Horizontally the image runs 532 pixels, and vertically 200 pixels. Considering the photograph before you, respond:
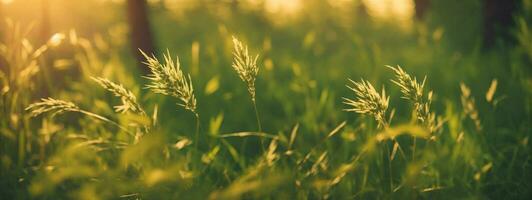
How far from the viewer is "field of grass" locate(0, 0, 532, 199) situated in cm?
126

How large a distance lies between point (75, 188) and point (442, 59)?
9.79ft

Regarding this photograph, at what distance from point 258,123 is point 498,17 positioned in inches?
141

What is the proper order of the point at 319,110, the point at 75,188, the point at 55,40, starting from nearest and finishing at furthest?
1. the point at 55,40
2. the point at 75,188
3. the point at 319,110

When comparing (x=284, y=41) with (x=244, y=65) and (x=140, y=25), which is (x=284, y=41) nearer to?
(x=140, y=25)

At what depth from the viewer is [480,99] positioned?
2.88 m

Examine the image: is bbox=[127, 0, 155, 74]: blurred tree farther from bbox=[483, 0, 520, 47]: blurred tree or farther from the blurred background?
bbox=[483, 0, 520, 47]: blurred tree

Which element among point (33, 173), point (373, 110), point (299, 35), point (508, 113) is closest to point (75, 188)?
point (33, 173)

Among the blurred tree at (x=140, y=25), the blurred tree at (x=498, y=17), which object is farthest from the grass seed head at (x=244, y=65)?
the blurred tree at (x=498, y=17)

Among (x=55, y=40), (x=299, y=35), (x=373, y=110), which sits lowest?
(x=299, y=35)

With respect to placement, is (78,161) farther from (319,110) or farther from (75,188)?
(319,110)

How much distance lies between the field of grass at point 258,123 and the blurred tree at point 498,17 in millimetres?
151

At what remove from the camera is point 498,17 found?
165 inches

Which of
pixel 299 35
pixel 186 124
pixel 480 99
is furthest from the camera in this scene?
pixel 299 35

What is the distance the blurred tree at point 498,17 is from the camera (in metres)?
4.19
